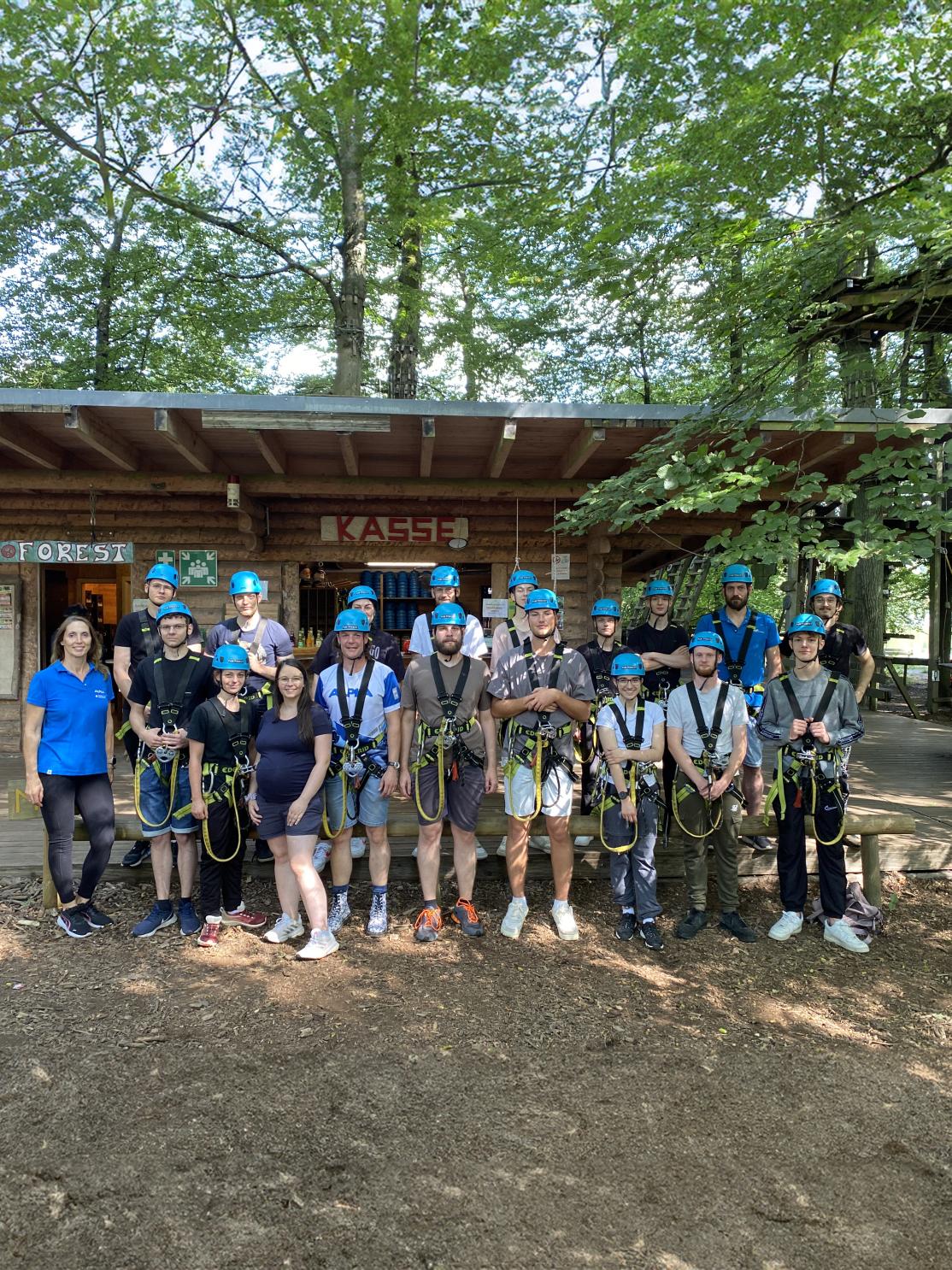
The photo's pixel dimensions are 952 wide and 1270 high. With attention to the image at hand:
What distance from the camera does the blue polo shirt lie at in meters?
4.62

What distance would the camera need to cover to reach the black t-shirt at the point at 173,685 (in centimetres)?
461

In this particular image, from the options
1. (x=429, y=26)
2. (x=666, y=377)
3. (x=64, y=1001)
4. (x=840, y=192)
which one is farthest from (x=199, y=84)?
→ (x=64, y=1001)

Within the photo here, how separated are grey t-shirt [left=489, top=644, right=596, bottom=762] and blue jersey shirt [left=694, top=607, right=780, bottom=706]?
1.24 metres

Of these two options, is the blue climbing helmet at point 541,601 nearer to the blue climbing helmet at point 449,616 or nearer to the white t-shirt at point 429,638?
the blue climbing helmet at point 449,616

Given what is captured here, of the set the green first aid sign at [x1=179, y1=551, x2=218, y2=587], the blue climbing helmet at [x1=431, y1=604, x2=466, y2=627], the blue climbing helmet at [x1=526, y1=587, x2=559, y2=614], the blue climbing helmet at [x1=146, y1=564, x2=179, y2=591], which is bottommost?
the blue climbing helmet at [x1=431, y1=604, x2=466, y2=627]

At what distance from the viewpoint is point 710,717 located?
15.4 ft

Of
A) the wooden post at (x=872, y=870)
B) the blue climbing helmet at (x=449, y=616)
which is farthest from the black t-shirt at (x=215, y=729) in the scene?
the wooden post at (x=872, y=870)

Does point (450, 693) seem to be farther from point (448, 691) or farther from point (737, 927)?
point (737, 927)

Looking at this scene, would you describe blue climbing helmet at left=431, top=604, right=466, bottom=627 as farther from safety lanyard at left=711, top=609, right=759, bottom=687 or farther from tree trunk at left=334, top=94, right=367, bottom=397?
tree trunk at left=334, top=94, right=367, bottom=397

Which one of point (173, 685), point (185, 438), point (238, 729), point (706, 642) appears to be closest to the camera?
point (238, 729)

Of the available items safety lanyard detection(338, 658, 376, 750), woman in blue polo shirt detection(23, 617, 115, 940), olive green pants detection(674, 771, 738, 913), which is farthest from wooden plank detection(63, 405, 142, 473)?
olive green pants detection(674, 771, 738, 913)

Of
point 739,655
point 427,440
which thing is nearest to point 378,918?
point 739,655

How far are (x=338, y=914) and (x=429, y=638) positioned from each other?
1978 mm

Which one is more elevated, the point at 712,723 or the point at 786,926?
the point at 712,723
